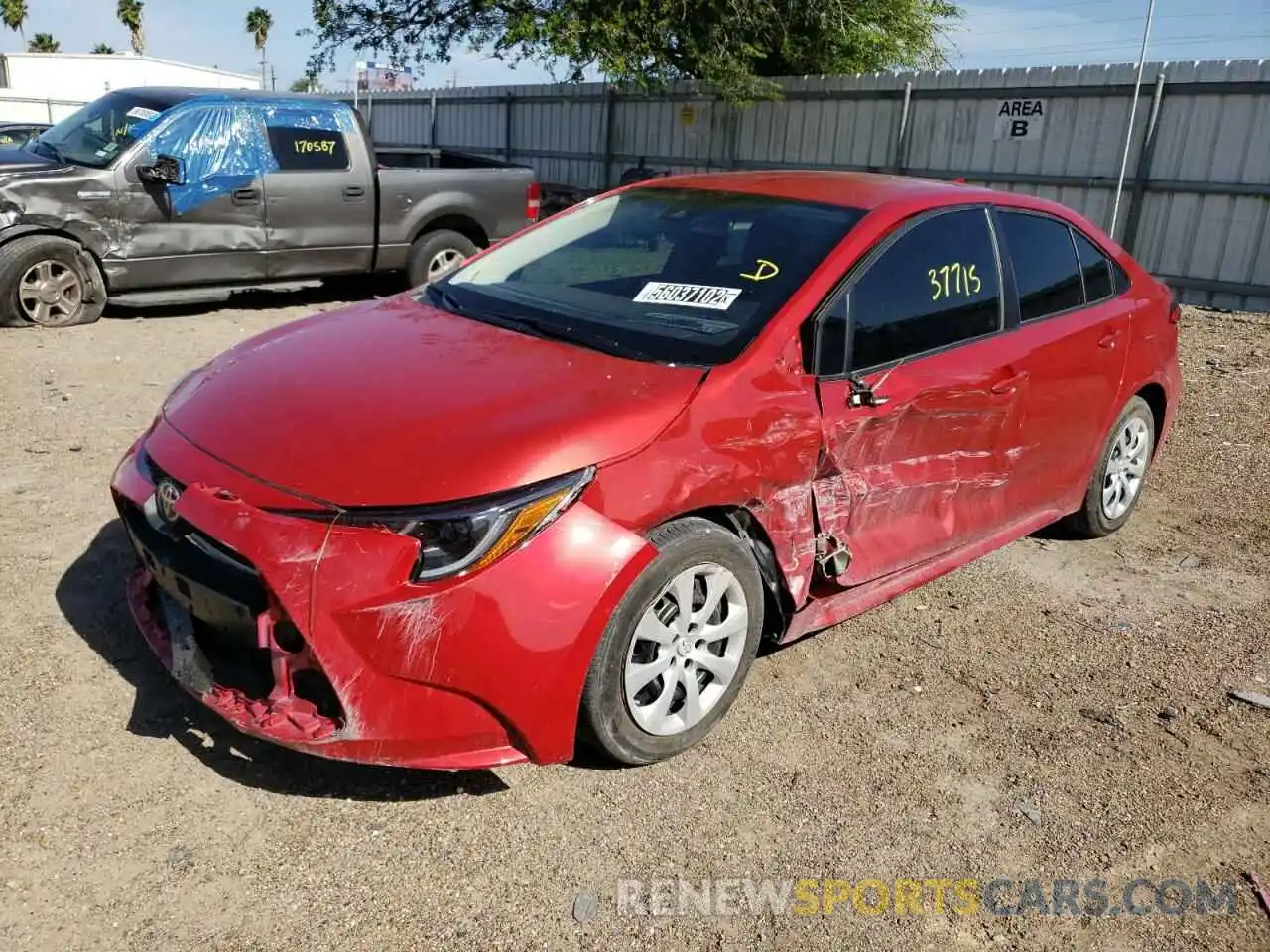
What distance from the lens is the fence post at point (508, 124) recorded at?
20995 millimetres

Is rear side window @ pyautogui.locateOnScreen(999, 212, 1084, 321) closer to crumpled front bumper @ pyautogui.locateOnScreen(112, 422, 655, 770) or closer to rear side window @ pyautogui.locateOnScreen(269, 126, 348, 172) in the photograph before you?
crumpled front bumper @ pyautogui.locateOnScreen(112, 422, 655, 770)

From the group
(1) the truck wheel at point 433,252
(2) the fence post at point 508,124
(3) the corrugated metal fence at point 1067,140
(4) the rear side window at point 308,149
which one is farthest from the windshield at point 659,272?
(2) the fence post at point 508,124

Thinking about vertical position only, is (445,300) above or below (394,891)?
above

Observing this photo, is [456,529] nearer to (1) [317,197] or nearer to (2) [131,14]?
(1) [317,197]

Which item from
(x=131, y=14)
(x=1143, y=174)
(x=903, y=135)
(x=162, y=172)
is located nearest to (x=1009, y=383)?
(x=162, y=172)

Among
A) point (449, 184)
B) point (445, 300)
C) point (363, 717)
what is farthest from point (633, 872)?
point (449, 184)

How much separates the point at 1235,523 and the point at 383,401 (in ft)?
14.9

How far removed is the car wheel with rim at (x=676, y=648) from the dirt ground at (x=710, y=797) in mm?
145

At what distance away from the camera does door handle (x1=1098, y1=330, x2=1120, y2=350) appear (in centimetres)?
456

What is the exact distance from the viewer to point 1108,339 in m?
4.61

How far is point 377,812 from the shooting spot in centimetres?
281

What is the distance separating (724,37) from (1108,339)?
41.9 ft

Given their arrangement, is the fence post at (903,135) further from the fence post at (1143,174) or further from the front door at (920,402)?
the front door at (920,402)

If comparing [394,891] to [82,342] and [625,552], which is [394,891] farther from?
[82,342]
